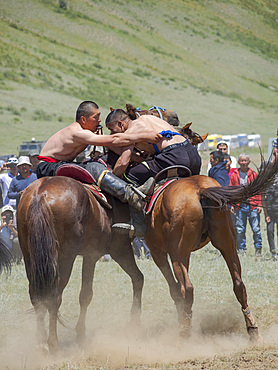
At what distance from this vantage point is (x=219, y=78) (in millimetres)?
67875

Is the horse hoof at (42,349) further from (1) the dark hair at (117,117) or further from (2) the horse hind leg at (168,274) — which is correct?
(1) the dark hair at (117,117)

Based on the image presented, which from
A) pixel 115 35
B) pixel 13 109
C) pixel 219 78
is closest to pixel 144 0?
pixel 115 35

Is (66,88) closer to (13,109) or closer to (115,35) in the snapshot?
(13,109)

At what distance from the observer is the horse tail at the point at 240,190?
16.7ft

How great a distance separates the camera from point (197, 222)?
5152 mm

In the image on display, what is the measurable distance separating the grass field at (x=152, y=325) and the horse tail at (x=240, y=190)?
152cm

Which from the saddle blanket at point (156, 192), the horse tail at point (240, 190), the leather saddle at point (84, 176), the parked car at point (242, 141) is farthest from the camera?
the parked car at point (242, 141)

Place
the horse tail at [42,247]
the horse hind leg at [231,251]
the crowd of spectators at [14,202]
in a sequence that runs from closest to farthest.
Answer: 1. the horse tail at [42,247]
2. the horse hind leg at [231,251]
3. the crowd of spectators at [14,202]

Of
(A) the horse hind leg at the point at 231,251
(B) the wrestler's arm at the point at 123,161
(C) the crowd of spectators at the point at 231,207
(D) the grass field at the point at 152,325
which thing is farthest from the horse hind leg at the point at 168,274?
(C) the crowd of spectators at the point at 231,207

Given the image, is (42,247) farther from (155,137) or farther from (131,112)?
(131,112)

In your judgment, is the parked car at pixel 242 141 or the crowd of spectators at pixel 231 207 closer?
the crowd of spectators at pixel 231 207

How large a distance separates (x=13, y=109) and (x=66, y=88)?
40.2 feet

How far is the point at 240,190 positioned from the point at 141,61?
67.2 metres

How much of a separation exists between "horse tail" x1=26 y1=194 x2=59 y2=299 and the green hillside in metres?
26.0
